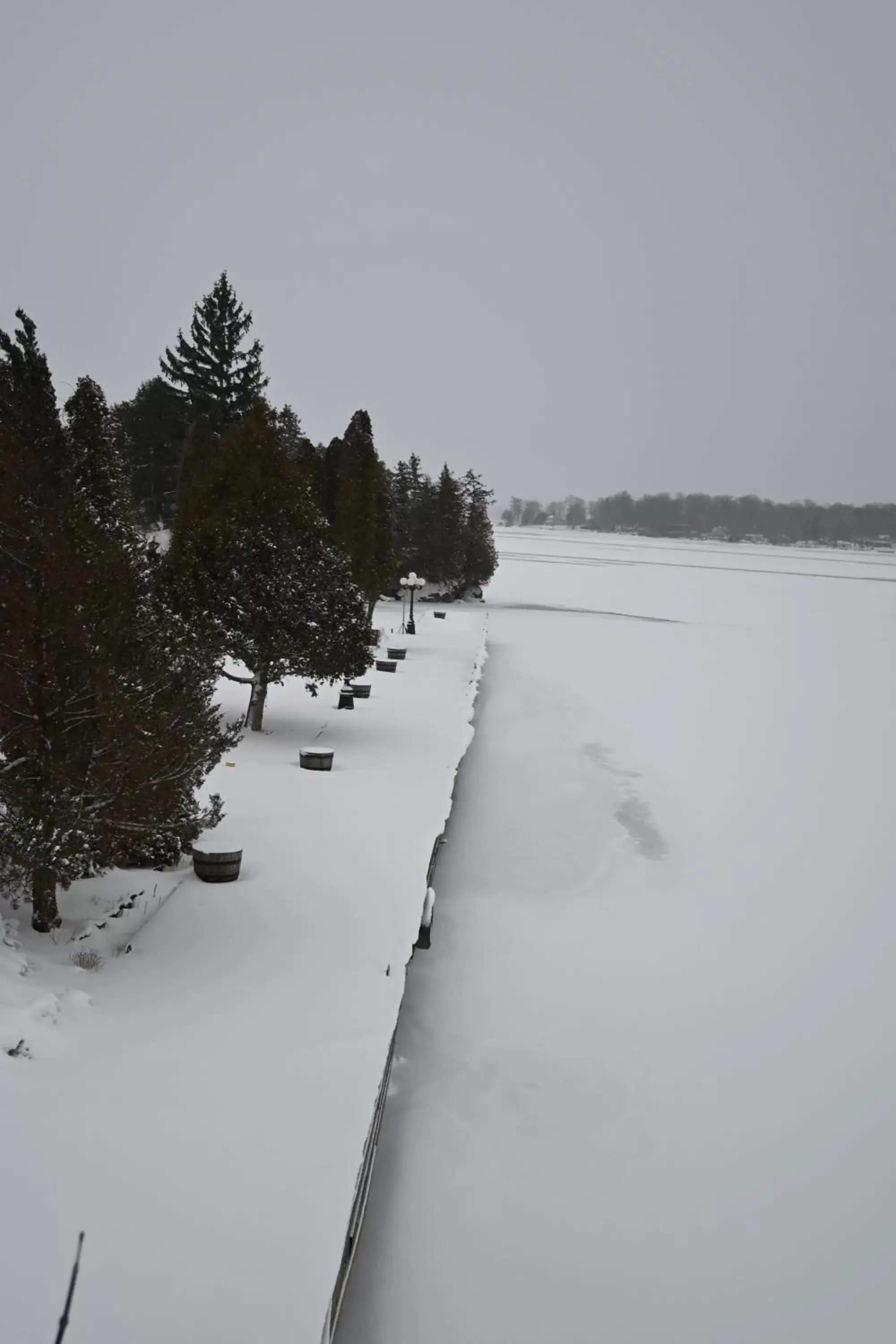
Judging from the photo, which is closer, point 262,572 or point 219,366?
point 262,572

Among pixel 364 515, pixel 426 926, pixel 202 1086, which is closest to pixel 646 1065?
pixel 426 926

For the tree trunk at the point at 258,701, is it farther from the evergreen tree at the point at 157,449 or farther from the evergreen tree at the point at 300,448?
the evergreen tree at the point at 157,449

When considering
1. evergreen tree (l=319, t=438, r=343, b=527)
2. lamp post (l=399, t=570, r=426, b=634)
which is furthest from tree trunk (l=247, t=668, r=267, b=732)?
evergreen tree (l=319, t=438, r=343, b=527)

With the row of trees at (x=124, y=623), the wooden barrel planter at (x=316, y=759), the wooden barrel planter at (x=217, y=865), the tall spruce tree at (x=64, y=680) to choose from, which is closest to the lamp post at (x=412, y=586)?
the row of trees at (x=124, y=623)

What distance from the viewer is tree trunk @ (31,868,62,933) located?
22.4 ft

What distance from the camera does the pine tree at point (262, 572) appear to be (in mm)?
14391

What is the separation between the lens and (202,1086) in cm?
Answer: 534

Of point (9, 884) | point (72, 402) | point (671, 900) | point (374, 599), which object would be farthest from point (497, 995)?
point (374, 599)

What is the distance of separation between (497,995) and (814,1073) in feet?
8.96

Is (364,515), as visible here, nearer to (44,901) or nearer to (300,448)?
(300,448)

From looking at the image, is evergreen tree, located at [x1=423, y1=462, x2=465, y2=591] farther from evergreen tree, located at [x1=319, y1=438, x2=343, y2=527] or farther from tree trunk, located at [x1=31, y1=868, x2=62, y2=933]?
tree trunk, located at [x1=31, y1=868, x2=62, y2=933]

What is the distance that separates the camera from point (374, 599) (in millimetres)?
30328

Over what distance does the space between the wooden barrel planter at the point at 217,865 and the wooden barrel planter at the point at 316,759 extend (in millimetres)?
4253

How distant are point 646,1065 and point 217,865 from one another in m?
4.06
